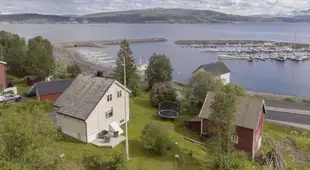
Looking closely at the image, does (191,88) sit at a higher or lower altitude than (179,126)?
higher

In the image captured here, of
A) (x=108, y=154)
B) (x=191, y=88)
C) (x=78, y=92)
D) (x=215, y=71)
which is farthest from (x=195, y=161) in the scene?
(x=215, y=71)

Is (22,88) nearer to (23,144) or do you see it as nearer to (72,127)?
(72,127)

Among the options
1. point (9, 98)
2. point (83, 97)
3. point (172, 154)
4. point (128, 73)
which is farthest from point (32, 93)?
point (172, 154)

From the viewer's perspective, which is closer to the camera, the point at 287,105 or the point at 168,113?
the point at 168,113

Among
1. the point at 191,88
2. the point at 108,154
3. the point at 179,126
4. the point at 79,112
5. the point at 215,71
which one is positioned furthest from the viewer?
the point at 215,71

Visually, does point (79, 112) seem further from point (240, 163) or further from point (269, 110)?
point (269, 110)

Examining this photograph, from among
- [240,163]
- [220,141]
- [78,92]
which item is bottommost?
[240,163]

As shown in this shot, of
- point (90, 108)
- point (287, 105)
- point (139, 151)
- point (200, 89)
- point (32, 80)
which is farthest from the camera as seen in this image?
point (287, 105)
